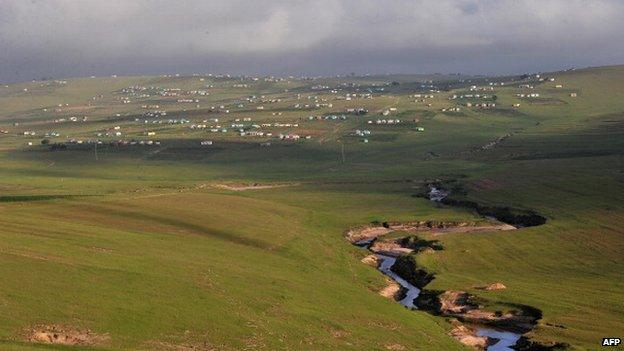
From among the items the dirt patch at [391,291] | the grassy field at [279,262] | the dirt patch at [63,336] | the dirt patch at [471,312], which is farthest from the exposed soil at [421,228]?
the dirt patch at [63,336]

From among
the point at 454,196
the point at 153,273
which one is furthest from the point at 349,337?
the point at 454,196

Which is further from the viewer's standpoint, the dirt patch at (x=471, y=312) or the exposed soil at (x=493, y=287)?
the exposed soil at (x=493, y=287)

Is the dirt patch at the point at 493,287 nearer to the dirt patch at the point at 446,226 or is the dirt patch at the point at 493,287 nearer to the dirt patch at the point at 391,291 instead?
the dirt patch at the point at 391,291

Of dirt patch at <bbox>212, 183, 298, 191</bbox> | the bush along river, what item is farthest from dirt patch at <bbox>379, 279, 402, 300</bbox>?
dirt patch at <bbox>212, 183, 298, 191</bbox>

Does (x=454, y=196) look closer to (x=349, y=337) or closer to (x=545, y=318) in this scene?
(x=545, y=318)

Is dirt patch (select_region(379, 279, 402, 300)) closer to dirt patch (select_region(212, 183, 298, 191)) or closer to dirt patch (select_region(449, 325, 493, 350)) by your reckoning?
dirt patch (select_region(449, 325, 493, 350))

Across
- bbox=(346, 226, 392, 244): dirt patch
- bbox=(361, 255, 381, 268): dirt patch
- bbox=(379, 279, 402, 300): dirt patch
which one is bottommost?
bbox=(346, 226, 392, 244): dirt patch

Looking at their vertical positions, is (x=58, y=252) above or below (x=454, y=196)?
above
